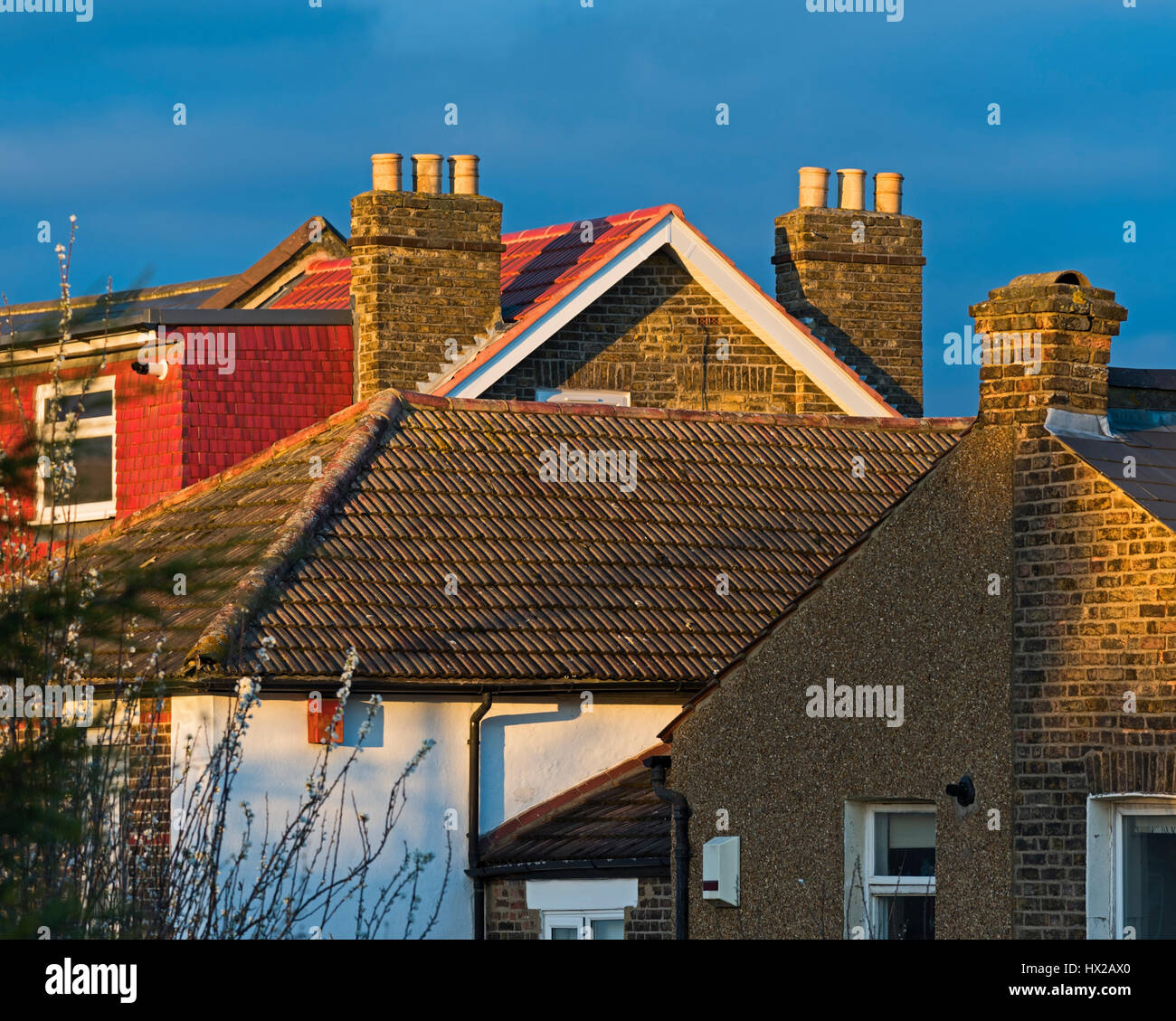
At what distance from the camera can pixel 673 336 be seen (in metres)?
23.8

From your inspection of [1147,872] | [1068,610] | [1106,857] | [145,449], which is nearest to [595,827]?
[1068,610]

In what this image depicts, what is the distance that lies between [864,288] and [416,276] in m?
6.32

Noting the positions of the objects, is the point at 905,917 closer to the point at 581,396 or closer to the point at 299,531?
the point at 299,531

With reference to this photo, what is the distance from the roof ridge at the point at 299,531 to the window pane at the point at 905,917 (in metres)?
5.75

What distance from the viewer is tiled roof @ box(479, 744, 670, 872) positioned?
613 inches

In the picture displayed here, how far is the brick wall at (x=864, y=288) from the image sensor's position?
26.1 meters

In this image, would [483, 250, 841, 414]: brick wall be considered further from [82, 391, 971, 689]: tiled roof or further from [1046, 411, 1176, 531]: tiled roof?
[1046, 411, 1176, 531]: tiled roof

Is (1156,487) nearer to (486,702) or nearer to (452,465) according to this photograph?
(486,702)

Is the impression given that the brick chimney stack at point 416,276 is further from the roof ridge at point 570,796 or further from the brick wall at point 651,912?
the brick wall at point 651,912

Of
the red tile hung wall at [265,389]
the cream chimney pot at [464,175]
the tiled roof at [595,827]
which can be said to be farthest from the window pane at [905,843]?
the cream chimney pot at [464,175]

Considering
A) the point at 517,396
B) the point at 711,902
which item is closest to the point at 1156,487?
the point at 711,902

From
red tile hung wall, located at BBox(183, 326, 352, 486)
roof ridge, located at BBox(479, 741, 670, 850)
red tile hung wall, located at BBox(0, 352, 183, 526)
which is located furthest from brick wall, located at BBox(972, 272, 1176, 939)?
red tile hung wall, located at BBox(183, 326, 352, 486)

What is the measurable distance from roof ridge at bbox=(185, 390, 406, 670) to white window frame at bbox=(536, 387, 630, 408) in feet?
11.5

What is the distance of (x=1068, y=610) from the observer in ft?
36.6
